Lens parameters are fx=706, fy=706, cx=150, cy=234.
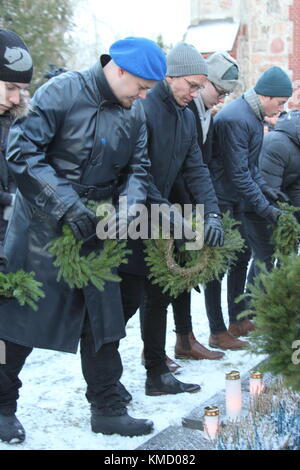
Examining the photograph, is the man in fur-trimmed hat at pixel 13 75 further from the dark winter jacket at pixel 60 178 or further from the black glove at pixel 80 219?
the black glove at pixel 80 219

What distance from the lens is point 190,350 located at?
17.1 feet

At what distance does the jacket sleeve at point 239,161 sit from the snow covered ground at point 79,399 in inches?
46.6

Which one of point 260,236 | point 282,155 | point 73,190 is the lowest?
point 260,236

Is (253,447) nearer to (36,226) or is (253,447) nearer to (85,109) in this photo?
(36,226)

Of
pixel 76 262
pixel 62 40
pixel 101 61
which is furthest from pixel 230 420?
pixel 62 40

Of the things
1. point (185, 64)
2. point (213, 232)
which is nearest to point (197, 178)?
point (213, 232)

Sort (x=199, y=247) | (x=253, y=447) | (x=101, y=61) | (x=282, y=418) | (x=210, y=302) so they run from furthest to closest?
1. (x=210, y=302)
2. (x=199, y=247)
3. (x=101, y=61)
4. (x=282, y=418)
5. (x=253, y=447)

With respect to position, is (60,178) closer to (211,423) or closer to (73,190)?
(73,190)

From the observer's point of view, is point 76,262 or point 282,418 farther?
point 76,262

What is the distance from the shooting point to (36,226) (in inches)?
140

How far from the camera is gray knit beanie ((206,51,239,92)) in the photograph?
196 inches

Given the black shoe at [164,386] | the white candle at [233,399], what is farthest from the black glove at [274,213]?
the white candle at [233,399]

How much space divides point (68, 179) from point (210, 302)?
2285mm

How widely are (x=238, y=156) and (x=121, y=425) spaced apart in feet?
7.49
